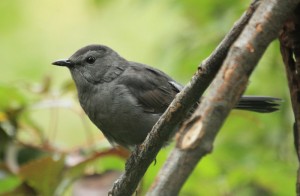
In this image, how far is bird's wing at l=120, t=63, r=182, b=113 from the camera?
4.43 metres

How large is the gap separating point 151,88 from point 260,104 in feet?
2.84

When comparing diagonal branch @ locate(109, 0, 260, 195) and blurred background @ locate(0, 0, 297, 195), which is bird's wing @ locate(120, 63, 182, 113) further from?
diagonal branch @ locate(109, 0, 260, 195)

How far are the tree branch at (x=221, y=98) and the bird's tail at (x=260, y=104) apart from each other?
2329mm

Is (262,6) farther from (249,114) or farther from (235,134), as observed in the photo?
(235,134)

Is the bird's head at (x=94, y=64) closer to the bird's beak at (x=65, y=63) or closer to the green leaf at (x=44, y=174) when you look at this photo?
the bird's beak at (x=65, y=63)

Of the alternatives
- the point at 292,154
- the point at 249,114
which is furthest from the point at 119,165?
the point at 292,154

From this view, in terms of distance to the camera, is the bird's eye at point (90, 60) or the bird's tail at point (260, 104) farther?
the bird's eye at point (90, 60)

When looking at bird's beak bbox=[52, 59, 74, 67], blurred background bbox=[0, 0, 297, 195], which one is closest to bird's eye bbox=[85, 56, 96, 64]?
bird's beak bbox=[52, 59, 74, 67]

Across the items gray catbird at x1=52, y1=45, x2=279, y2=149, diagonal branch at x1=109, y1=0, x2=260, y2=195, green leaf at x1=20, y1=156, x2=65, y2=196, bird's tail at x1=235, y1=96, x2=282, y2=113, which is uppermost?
diagonal branch at x1=109, y1=0, x2=260, y2=195

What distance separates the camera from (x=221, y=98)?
1.43 m

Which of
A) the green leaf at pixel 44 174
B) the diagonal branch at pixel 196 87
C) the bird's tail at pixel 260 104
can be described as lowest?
the green leaf at pixel 44 174

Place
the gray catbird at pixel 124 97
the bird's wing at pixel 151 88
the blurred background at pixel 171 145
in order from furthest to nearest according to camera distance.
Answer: the bird's wing at pixel 151 88 < the gray catbird at pixel 124 97 < the blurred background at pixel 171 145

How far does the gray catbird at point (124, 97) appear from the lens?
14.0 feet

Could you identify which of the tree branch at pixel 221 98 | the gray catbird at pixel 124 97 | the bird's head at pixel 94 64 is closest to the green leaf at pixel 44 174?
the gray catbird at pixel 124 97
